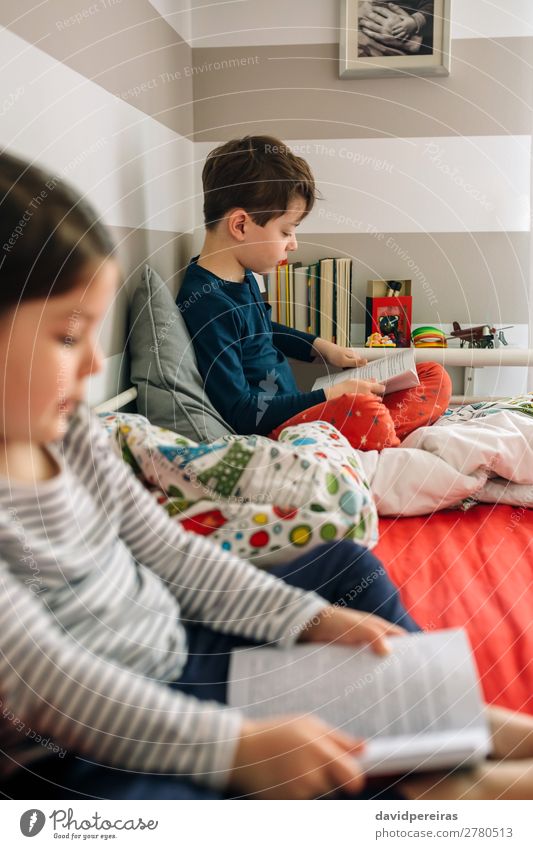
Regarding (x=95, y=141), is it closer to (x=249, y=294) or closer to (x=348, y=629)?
(x=249, y=294)

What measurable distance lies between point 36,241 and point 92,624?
19cm

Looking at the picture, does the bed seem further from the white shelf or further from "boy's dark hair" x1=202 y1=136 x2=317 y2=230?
the white shelf

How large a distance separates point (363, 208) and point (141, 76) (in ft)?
1.11

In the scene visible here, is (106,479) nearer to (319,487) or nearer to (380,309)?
(319,487)

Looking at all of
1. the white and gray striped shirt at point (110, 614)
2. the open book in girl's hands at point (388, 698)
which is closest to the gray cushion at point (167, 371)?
the white and gray striped shirt at point (110, 614)

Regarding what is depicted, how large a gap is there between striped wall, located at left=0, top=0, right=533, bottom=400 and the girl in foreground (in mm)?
128

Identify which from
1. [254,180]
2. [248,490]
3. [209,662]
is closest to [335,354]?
[254,180]

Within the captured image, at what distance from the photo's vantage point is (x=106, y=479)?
0.42m

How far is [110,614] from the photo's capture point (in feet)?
1.24

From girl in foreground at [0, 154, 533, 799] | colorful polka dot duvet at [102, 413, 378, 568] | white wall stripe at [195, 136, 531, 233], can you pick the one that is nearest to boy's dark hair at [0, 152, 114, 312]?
girl in foreground at [0, 154, 533, 799]

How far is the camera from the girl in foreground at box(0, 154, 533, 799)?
0.33 metres

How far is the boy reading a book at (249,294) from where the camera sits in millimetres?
574

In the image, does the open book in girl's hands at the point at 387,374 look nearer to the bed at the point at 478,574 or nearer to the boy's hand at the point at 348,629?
the bed at the point at 478,574

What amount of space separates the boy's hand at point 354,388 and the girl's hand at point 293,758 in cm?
35
